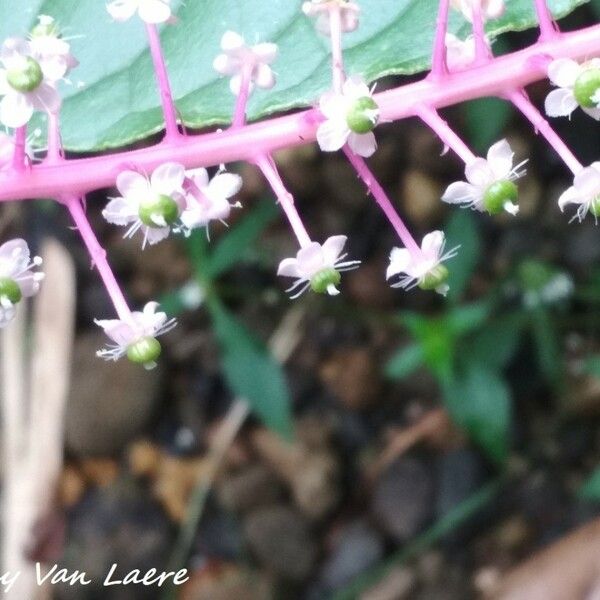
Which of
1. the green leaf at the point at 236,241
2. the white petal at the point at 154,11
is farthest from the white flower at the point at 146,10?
the green leaf at the point at 236,241

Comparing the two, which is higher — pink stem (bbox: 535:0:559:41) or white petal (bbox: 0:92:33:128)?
white petal (bbox: 0:92:33:128)

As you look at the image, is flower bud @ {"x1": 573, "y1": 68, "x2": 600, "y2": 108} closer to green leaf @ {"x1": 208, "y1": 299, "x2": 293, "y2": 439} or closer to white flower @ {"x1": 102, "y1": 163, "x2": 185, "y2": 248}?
white flower @ {"x1": 102, "y1": 163, "x2": 185, "y2": 248}

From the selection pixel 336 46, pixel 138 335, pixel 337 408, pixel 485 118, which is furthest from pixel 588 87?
pixel 337 408

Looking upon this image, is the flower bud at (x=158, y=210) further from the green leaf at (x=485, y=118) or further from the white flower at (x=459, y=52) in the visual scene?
the green leaf at (x=485, y=118)

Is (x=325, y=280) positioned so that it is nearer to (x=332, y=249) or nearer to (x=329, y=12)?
(x=332, y=249)

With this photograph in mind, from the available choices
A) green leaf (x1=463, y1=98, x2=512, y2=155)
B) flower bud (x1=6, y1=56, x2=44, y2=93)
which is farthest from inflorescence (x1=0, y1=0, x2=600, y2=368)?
green leaf (x1=463, y1=98, x2=512, y2=155)

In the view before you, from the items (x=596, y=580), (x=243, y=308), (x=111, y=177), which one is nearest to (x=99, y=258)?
(x=111, y=177)

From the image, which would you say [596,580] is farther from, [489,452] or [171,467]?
[171,467]
